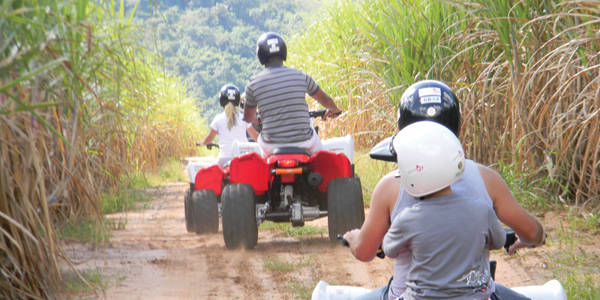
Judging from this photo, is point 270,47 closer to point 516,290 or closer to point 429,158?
point 516,290

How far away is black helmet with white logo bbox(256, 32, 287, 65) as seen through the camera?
6.06 meters

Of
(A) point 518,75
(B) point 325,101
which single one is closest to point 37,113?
(B) point 325,101

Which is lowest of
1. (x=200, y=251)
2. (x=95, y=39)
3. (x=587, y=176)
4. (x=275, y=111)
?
(x=200, y=251)

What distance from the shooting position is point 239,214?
5.82 m

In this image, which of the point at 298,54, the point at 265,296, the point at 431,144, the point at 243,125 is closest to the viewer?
the point at 431,144

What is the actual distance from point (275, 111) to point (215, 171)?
0.83 m

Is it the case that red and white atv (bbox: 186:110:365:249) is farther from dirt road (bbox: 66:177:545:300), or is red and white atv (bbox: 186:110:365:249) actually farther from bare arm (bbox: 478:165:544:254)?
bare arm (bbox: 478:165:544:254)

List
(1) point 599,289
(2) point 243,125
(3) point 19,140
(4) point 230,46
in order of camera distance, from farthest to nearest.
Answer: (4) point 230,46 < (2) point 243,125 < (1) point 599,289 < (3) point 19,140

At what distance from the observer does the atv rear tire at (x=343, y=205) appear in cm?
588

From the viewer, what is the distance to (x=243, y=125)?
8.64 meters

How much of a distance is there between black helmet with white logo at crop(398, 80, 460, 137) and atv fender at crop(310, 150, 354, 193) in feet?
11.0

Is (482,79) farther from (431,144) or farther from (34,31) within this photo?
(431,144)

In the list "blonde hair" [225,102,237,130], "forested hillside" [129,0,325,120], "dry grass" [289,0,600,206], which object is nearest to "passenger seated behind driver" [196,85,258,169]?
"blonde hair" [225,102,237,130]

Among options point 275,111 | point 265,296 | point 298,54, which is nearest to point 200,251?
point 275,111
